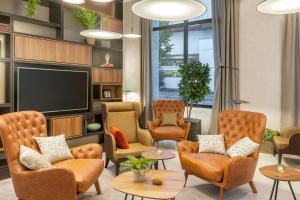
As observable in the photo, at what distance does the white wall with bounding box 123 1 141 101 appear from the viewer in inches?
284

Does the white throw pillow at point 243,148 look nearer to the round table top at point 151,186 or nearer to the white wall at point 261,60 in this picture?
the round table top at point 151,186

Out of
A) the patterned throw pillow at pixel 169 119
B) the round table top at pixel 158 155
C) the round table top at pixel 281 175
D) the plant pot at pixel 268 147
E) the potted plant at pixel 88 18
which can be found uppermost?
the potted plant at pixel 88 18

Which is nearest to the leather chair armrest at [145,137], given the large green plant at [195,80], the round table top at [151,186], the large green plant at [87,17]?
the round table top at [151,186]

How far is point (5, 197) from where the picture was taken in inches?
125

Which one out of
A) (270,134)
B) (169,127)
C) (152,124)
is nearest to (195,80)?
(169,127)

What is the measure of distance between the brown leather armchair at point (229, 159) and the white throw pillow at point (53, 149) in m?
1.44

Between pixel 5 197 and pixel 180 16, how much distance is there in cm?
284

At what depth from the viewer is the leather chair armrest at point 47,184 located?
2594 mm

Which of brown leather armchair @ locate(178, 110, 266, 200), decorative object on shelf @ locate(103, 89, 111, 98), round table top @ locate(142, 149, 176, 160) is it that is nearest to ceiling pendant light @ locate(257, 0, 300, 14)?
brown leather armchair @ locate(178, 110, 266, 200)

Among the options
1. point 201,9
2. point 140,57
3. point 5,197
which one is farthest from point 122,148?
point 140,57

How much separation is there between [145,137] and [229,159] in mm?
1549

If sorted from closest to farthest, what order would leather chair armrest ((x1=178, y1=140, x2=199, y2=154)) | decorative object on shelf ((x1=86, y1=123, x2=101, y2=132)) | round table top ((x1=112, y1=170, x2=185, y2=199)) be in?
round table top ((x1=112, y1=170, x2=185, y2=199)) → leather chair armrest ((x1=178, y1=140, x2=199, y2=154)) → decorative object on shelf ((x1=86, y1=123, x2=101, y2=132))

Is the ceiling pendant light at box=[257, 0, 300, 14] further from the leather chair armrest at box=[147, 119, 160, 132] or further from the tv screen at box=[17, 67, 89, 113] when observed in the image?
the tv screen at box=[17, 67, 89, 113]

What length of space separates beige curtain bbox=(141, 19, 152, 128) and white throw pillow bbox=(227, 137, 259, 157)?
3.73 meters
